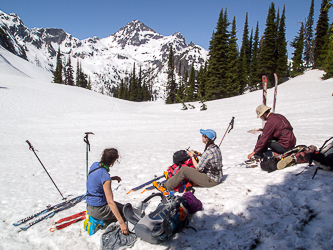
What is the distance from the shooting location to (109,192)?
317 centimetres

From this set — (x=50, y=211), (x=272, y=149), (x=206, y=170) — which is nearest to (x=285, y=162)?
(x=272, y=149)

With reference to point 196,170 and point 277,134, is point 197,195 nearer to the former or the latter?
point 196,170

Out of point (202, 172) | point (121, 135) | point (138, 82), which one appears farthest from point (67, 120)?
point (138, 82)

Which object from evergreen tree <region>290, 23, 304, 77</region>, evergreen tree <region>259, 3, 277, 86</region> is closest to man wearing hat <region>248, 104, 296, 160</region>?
evergreen tree <region>259, 3, 277, 86</region>

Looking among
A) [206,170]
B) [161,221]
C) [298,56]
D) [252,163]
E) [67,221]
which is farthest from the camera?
[298,56]

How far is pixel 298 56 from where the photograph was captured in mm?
42188

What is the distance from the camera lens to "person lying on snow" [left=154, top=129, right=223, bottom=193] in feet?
14.8

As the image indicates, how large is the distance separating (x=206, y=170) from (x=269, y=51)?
126ft

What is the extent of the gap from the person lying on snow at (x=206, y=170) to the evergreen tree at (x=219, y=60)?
31.5 meters

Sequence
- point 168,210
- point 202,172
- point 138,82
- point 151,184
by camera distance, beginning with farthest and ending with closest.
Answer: point 138,82 < point 151,184 < point 202,172 < point 168,210

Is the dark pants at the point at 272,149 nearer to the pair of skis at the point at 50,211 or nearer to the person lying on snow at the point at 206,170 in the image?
the person lying on snow at the point at 206,170

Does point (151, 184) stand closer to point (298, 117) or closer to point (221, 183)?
point (221, 183)

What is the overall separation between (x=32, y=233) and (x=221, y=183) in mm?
4255

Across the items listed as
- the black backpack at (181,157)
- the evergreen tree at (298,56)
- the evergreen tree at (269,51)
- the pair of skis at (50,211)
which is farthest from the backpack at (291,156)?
the evergreen tree at (298,56)
